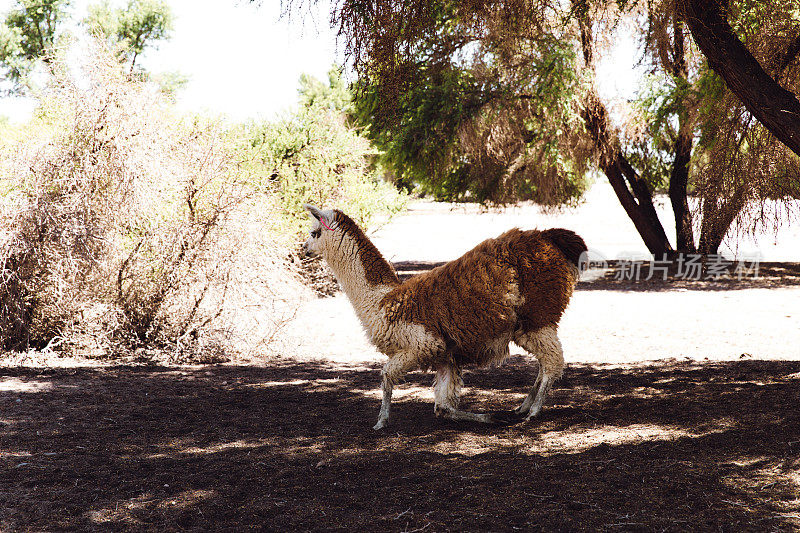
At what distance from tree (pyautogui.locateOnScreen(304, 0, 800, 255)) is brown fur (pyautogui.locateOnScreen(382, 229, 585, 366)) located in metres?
2.20

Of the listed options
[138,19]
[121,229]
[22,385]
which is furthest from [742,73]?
[138,19]

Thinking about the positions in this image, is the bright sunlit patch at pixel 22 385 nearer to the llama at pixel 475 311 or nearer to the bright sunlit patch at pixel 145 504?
the bright sunlit patch at pixel 145 504

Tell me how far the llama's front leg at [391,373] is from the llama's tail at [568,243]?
1662 mm

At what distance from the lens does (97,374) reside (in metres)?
8.40

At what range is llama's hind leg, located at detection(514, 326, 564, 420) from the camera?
6.00 meters

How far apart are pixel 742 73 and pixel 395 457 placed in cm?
490

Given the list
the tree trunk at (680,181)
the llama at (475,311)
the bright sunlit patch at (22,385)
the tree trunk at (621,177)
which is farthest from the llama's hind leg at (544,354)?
the tree trunk at (680,181)

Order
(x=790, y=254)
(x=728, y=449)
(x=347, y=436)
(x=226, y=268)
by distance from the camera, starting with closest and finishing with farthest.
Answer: (x=728, y=449)
(x=347, y=436)
(x=226, y=268)
(x=790, y=254)

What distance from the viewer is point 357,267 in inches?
248

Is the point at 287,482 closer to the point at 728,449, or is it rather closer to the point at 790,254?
the point at 728,449

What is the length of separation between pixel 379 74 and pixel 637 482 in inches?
186

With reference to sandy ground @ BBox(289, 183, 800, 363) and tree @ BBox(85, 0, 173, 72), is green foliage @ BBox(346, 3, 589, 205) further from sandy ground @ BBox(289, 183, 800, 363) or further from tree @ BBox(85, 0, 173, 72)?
tree @ BBox(85, 0, 173, 72)

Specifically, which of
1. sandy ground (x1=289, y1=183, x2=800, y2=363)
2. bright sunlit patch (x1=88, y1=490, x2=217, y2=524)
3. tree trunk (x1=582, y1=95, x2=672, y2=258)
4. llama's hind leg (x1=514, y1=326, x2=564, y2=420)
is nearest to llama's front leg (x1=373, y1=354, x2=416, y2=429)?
sandy ground (x1=289, y1=183, x2=800, y2=363)

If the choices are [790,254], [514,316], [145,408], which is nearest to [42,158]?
[145,408]
